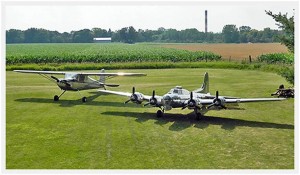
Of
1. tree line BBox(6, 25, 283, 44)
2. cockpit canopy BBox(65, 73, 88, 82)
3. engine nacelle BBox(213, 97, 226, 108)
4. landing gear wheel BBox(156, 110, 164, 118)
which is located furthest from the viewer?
tree line BBox(6, 25, 283, 44)

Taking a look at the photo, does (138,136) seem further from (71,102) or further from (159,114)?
(71,102)

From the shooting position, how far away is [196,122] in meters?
18.9

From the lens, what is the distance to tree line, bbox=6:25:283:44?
98.8 m

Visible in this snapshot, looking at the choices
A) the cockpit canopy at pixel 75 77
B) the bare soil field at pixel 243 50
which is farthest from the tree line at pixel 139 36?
the cockpit canopy at pixel 75 77

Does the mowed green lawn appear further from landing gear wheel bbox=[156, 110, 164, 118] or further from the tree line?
the tree line

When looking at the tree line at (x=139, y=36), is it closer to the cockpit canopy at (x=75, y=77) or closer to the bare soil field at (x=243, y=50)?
the bare soil field at (x=243, y=50)

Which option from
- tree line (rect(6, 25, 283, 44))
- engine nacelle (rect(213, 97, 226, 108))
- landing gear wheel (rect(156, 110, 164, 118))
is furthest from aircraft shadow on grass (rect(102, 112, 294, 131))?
tree line (rect(6, 25, 283, 44))

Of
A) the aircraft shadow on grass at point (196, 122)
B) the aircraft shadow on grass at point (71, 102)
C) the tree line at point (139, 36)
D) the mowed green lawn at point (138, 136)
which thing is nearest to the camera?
the mowed green lawn at point (138, 136)

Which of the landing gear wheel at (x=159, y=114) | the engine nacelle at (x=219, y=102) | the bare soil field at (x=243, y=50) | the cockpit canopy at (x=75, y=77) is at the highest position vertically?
the bare soil field at (x=243, y=50)

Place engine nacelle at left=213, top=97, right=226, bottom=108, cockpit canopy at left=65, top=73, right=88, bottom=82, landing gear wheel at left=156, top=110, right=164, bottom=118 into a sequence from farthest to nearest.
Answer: cockpit canopy at left=65, top=73, right=88, bottom=82, landing gear wheel at left=156, top=110, right=164, bottom=118, engine nacelle at left=213, top=97, right=226, bottom=108

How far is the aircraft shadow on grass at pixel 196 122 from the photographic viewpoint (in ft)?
59.1

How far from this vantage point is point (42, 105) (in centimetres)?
2453

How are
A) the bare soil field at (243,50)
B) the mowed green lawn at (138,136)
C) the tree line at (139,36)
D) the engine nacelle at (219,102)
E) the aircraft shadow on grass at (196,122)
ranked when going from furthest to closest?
the tree line at (139,36) → the bare soil field at (243,50) → the engine nacelle at (219,102) → the aircraft shadow on grass at (196,122) → the mowed green lawn at (138,136)

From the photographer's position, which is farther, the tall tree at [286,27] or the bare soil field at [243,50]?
the bare soil field at [243,50]
